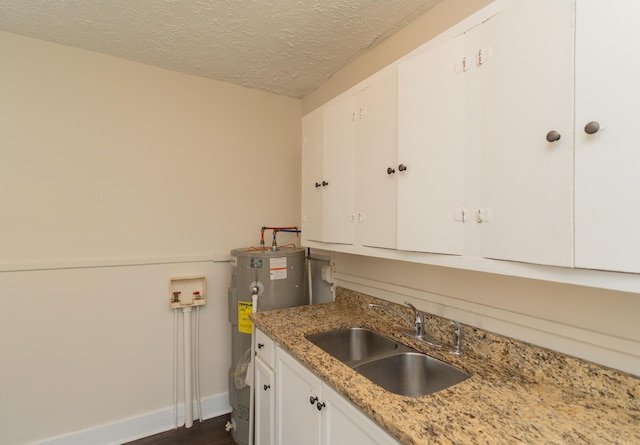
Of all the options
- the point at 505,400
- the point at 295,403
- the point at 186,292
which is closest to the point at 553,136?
the point at 505,400

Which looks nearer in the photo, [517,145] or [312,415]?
[517,145]

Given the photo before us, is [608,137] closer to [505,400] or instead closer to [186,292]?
[505,400]

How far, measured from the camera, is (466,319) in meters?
1.41

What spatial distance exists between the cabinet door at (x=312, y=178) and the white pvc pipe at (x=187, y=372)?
3.45 ft

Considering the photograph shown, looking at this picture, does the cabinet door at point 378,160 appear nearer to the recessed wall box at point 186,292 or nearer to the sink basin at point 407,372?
the sink basin at point 407,372

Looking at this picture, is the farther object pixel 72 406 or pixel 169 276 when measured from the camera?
pixel 169 276

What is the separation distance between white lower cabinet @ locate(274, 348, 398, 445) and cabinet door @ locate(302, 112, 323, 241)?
755 millimetres

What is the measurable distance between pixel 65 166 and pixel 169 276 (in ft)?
3.10

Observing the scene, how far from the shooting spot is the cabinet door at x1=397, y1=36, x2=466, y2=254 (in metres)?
1.11

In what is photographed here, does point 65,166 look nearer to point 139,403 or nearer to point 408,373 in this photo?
point 139,403

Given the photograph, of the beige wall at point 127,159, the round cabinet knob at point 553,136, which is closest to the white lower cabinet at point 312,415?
the round cabinet knob at point 553,136

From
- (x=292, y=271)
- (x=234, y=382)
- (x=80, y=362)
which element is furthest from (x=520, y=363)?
(x=80, y=362)

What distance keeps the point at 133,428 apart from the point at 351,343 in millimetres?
1632

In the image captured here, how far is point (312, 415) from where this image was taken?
49.4 inches
